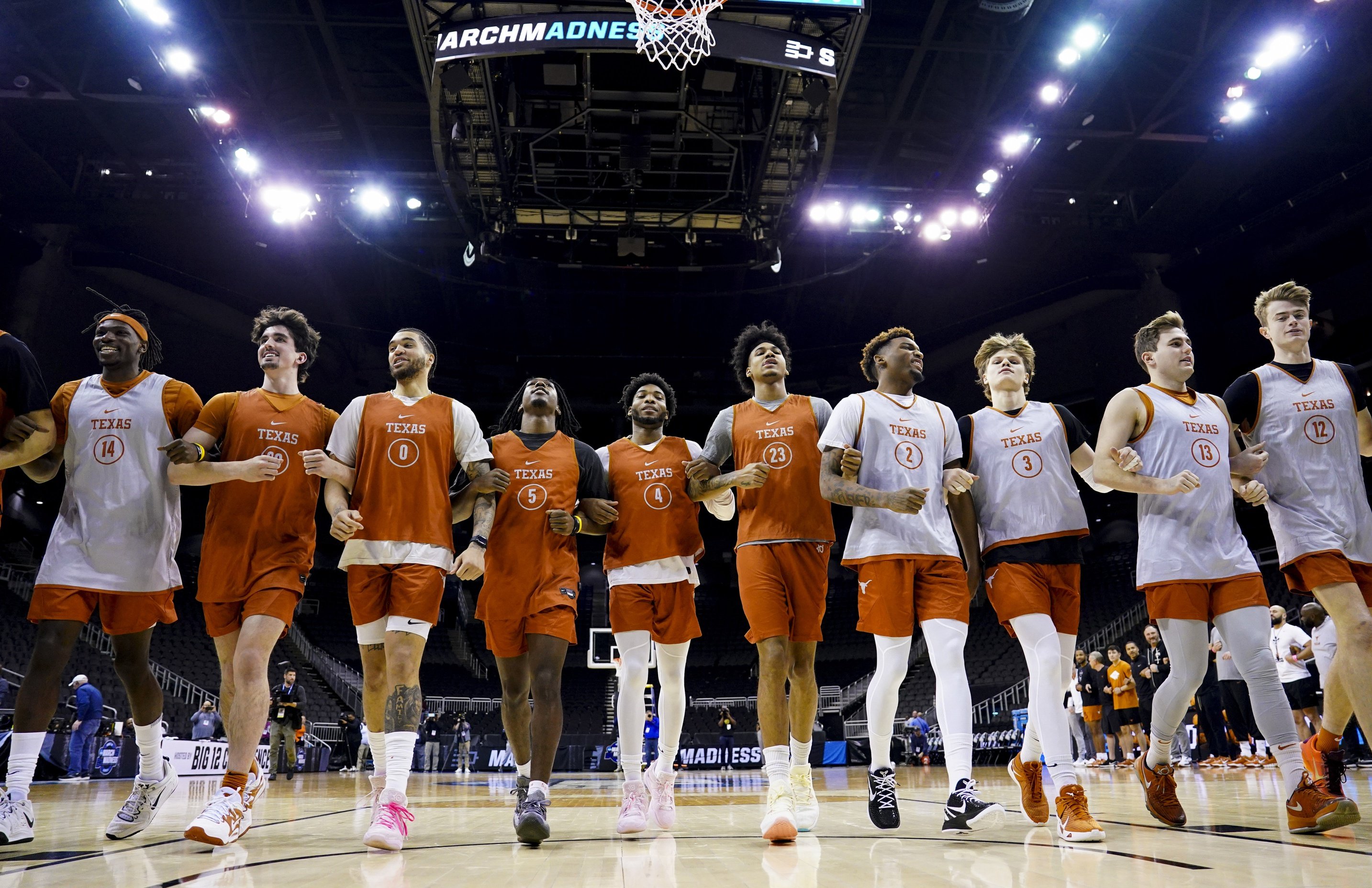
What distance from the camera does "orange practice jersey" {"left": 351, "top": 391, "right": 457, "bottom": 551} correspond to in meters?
4.37

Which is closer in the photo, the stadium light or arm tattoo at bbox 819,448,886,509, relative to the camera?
arm tattoo at bbox 819,448,886,509

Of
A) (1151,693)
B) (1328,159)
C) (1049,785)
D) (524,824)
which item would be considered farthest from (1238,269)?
(524,824)

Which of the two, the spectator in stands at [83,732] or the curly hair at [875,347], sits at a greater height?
the curly hair at [875,347]

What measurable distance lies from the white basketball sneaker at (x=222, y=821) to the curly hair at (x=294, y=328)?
6.89ft

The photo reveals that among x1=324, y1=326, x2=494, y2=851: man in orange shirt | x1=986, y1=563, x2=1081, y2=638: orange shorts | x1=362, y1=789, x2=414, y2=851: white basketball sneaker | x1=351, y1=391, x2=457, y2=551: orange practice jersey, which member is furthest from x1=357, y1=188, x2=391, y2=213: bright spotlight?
x1=986, y1=563, x2=1081, y2=638: orange shorts

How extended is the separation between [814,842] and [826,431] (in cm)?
196

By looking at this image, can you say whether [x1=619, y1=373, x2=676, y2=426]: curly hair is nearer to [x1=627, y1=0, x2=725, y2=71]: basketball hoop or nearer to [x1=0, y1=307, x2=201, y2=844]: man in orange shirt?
[x1=0, y1=307, x2=201, y2=844]: man in orange shirt

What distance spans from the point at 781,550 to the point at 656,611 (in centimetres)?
81

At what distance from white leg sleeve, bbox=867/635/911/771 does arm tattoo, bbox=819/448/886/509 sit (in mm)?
684

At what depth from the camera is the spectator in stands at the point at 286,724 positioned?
47.8ft

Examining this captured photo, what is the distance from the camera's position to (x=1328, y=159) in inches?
683

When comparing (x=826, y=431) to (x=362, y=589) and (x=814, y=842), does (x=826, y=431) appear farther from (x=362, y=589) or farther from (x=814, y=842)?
(x=362, y=589)

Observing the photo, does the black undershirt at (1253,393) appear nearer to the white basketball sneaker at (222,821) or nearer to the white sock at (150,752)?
the white basketball sneaker at (222,821)

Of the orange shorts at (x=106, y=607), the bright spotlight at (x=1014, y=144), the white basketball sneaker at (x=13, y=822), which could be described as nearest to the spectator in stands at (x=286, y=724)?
the orange shorts at (x=106, y=607)
